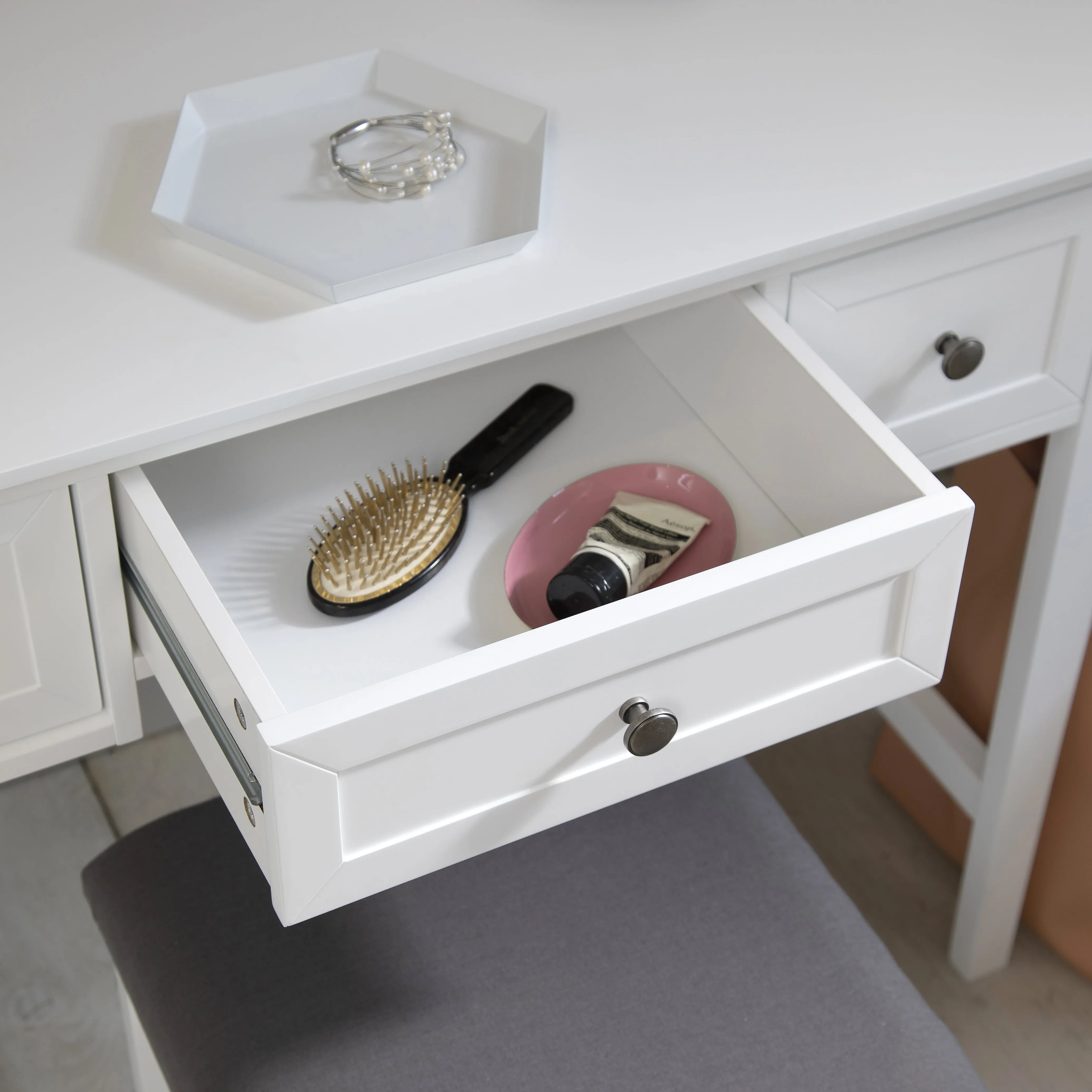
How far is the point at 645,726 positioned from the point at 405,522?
0.59ft

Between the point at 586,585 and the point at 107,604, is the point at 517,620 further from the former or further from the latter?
the point at 107,604

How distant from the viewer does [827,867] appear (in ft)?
4.25

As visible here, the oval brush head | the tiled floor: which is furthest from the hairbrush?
the tiled floor

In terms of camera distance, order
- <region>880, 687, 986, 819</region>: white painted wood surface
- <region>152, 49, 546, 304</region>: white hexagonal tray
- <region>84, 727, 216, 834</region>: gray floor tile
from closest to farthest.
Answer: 1. <region>152, 49, 546, 304</region>: white hexagonal tray
2. <region>880, 687, 986, 819</region>: white painted wood surface
3. <region>84, 727, 216, 834</region>: gray floor tile

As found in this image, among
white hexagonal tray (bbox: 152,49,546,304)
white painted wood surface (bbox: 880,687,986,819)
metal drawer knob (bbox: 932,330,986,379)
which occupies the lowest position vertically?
white painted wood surface (bbox: 880,687,986,819)

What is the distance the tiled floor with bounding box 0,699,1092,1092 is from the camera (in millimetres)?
1171

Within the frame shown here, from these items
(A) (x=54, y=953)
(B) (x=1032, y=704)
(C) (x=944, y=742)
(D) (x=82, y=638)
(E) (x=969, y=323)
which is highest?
(E) (x=969, y=323)

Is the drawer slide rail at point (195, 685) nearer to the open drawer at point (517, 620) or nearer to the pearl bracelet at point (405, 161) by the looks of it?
the open drawer at point (517, 620)

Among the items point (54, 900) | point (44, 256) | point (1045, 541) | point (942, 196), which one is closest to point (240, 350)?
point (44, 256)

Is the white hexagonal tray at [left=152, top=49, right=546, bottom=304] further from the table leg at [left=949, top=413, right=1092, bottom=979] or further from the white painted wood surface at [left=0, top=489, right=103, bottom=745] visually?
the table leg at [left=949, top=413, right=1092, bottom=979]

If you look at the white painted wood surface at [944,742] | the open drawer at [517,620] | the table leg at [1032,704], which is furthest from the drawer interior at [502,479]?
the white painted wood surface at [944,742]

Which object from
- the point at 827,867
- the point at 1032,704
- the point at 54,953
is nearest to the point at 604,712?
the point at 1032,704

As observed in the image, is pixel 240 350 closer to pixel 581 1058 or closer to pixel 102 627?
pixel 102 627

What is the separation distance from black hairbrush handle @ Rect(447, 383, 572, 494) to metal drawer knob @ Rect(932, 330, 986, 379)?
222mm
